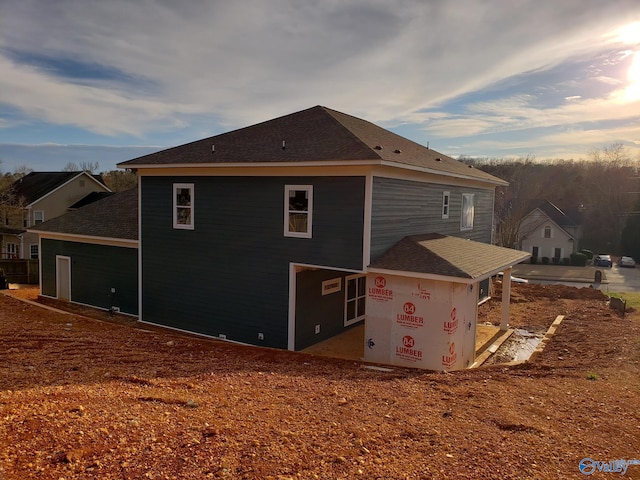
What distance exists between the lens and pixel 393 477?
4.83 meters

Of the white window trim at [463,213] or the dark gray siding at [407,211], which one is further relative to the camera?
the white window trim at [463,213]

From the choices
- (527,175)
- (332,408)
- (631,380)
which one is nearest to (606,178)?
(527,175)

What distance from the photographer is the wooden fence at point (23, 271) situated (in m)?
26.2

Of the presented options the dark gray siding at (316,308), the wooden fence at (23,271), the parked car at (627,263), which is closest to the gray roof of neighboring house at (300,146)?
the dark gray siding at (316,308)

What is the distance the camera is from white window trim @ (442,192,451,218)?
53.5ft

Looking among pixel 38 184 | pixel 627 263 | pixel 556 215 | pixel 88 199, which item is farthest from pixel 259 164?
pixel 556 215

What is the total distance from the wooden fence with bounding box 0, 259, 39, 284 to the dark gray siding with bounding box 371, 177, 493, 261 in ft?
73.7

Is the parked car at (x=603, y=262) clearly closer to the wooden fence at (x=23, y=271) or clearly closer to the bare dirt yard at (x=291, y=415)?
the bare dirt yard at (x=291, y=415)

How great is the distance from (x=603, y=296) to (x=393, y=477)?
70.9 feet

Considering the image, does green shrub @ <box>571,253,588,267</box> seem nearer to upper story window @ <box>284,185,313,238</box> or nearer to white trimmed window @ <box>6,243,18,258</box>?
upper story window @ <box>284,185,313,238</box>

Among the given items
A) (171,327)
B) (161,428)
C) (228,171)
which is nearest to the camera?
(161,428)

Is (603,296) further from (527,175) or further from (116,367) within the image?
(527,175)

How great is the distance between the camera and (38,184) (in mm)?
40531

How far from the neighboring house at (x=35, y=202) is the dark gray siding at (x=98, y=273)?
55.9ft
